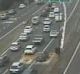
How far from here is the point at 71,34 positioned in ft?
444

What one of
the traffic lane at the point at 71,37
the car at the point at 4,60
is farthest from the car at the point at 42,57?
the car at the point at 4,60

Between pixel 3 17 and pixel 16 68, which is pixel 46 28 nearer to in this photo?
pixel 3 17

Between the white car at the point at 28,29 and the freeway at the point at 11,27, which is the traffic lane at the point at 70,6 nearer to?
the freeway at the point at 11,27

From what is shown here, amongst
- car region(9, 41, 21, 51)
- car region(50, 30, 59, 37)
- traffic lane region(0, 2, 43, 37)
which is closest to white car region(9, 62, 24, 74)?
car region(9, 41, 21, 51)

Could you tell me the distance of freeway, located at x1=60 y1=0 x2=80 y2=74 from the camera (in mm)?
112613

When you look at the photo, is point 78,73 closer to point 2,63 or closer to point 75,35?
point 2,63

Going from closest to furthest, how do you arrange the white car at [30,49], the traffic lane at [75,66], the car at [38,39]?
the traffic lane at [75,66]
the white car at [30,49]
the car at [38,39]

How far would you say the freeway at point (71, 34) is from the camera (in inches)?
4434

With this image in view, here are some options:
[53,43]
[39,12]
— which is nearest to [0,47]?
[53,43]

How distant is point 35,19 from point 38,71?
154ft

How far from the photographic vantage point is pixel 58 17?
153125mm

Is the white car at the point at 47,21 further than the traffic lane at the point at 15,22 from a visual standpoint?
→ Yes

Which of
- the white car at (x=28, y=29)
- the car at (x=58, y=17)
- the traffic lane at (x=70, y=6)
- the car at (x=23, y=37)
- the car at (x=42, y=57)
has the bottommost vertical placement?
the car at (x=42, y=57)

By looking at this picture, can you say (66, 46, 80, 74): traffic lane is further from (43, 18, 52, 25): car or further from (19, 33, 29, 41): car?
(43, 18, 52, 25): car
